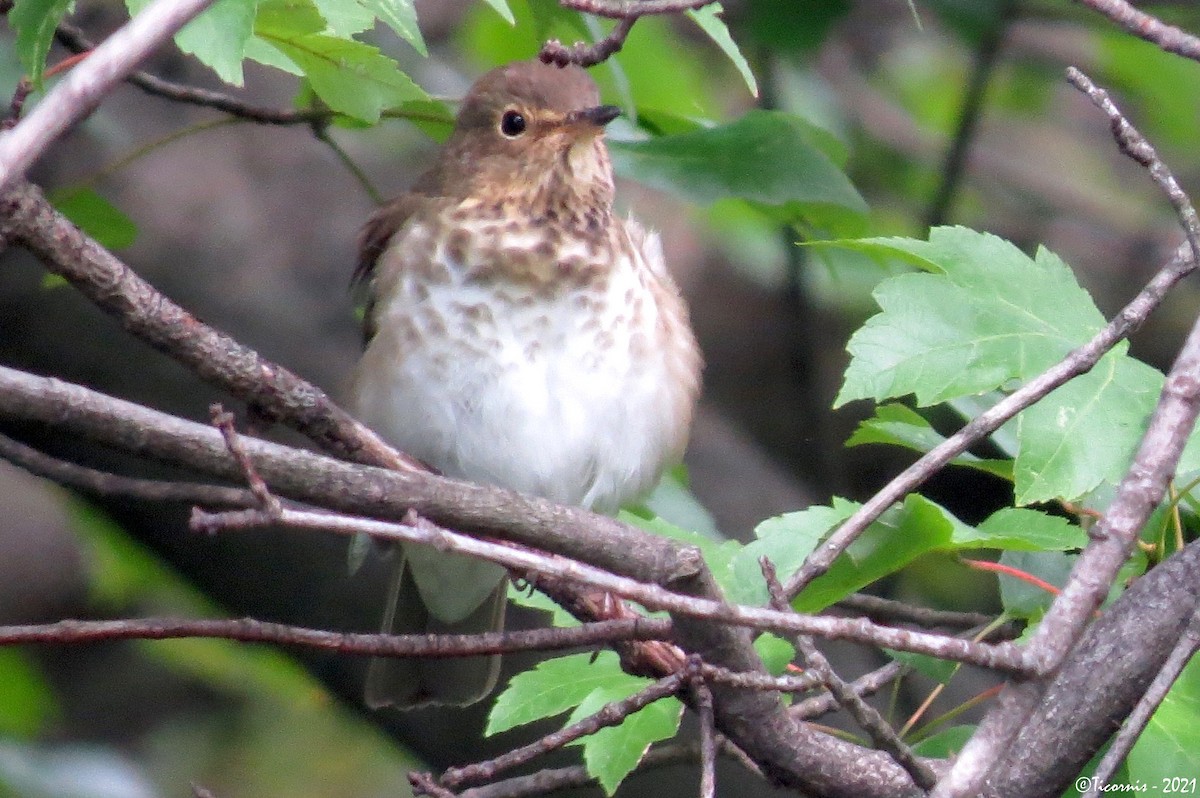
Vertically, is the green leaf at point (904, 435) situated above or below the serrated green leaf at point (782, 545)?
above

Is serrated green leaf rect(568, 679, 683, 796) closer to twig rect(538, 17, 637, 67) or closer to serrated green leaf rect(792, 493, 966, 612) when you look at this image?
serrated green leaf rect(792, 493, 966, 612)

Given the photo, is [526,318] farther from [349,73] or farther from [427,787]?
[427,787]

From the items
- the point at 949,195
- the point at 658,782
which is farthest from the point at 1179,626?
the point at 949,195

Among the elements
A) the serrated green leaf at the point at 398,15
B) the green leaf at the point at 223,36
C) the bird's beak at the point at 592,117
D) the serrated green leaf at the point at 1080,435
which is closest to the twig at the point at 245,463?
the green leaf at the point at 223,36

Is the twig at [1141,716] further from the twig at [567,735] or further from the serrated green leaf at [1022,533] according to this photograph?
the twig at [567,735]

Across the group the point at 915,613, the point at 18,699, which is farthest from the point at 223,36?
the point at 18,699

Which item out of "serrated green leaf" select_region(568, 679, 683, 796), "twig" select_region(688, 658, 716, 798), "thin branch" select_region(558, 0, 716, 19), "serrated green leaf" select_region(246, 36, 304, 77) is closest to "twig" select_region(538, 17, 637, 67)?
"thin branch" select_region(558, 0, 716, 19)
